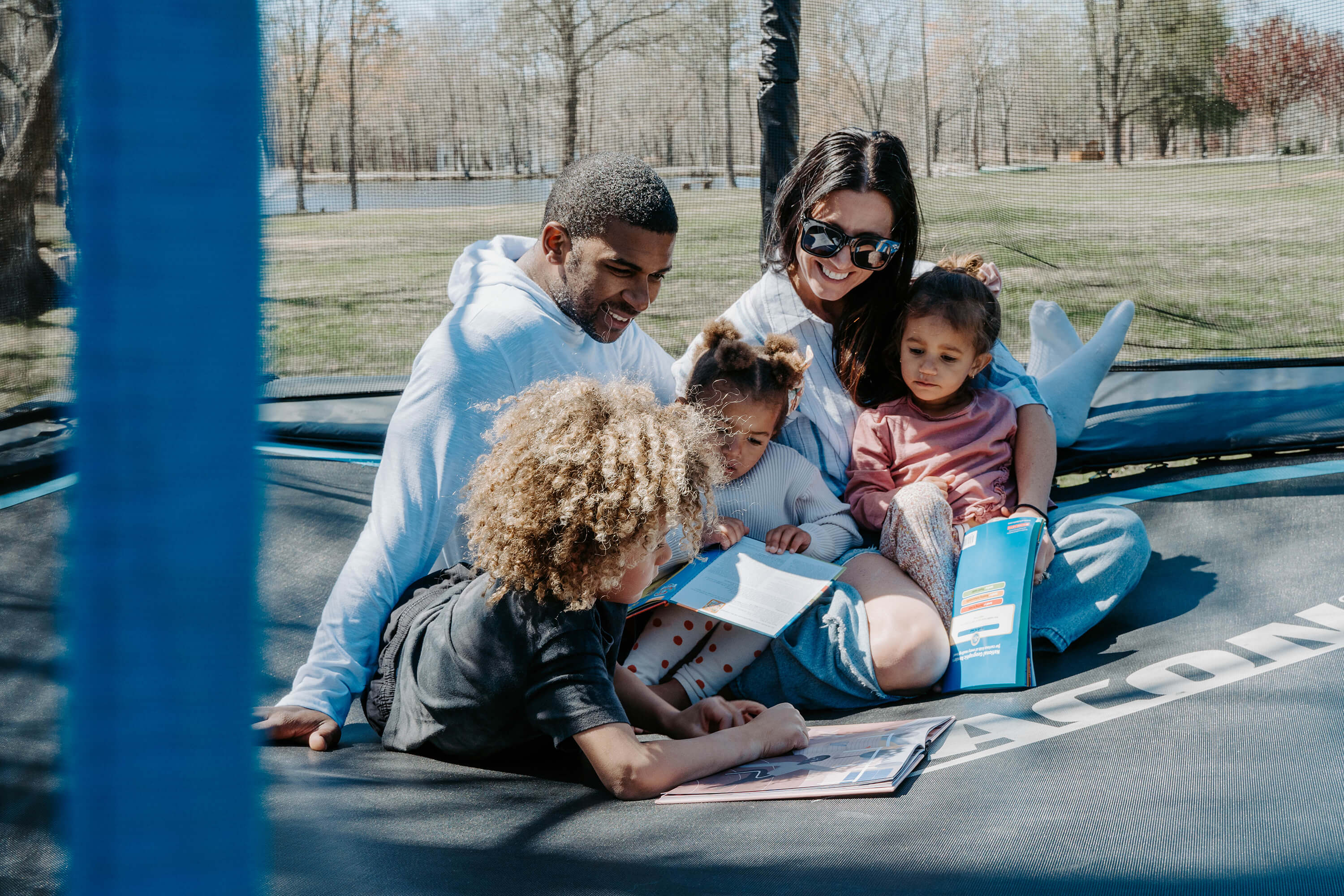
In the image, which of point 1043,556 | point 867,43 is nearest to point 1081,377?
point 1043,556

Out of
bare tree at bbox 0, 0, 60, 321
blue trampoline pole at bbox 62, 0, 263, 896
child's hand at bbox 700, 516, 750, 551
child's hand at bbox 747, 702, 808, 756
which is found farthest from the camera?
child's hand at bbox 700, 516, 750, 551

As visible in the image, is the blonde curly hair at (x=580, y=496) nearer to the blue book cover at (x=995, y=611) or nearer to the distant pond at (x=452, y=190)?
the blue book cover at (x=995, y=611)

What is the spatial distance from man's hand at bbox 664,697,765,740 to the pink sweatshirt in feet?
1.68

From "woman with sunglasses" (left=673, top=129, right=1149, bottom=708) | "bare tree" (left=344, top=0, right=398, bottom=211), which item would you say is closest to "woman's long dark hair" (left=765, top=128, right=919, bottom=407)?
"woman with sunglasses" (left=673, top=129, right=1149, bottom=708)

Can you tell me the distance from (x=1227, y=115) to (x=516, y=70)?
2.04 meters

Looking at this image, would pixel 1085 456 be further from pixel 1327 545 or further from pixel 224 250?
pixel 224 250

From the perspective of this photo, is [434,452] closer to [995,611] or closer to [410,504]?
[410,504]

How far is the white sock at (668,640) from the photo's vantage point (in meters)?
1.52

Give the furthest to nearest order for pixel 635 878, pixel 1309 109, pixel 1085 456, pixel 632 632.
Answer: pixel 1309 109
pixel 1085 456
pixel 632 632
pixel 635 878

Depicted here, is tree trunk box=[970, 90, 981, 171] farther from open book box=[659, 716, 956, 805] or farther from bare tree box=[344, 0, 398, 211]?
open book box=[659, 716, 956, 805]

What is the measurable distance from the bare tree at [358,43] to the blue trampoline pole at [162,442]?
9.37ft

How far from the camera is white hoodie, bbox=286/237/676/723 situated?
1373 millimetres

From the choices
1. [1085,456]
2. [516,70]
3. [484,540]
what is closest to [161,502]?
[484,540]

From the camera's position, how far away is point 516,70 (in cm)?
318
